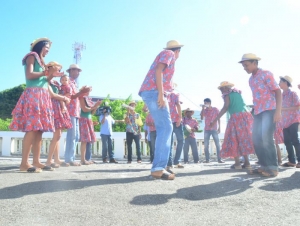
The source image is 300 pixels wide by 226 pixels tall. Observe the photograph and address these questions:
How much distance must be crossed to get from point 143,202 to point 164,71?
1.90 metres

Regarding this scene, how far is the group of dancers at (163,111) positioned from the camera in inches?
148

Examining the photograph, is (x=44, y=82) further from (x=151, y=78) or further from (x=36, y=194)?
(x=36, y=194)

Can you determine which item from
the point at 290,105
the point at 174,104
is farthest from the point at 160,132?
the point at 290,105

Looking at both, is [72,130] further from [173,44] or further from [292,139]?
[292,139]

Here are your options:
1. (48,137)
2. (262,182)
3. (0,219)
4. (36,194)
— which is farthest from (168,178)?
(48,137)

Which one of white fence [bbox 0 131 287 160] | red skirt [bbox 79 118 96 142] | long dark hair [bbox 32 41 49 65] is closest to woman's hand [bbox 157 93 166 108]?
long dark hair [bbox 32 41 49 65]

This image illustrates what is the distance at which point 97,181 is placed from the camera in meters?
→ 3.50

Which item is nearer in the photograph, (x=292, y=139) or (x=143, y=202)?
(x=143, y=202)

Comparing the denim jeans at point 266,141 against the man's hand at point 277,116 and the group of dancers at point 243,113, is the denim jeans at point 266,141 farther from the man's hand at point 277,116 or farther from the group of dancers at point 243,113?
the man's hand at point 277,116

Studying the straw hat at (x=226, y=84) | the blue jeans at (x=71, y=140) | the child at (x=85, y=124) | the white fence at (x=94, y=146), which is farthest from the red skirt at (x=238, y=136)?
the white fence at (x=94, y=146)

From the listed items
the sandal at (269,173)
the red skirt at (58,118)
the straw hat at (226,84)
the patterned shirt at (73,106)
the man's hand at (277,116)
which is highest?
the straw hat at (226,84)

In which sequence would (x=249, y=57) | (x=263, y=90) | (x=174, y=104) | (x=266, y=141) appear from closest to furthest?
(x=266, y=141)
(x=263, y=90)
(x=249, y=57)
(x=174, y=104)

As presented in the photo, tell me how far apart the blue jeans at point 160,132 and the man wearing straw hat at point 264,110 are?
1.55 metres

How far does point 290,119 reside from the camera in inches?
243
